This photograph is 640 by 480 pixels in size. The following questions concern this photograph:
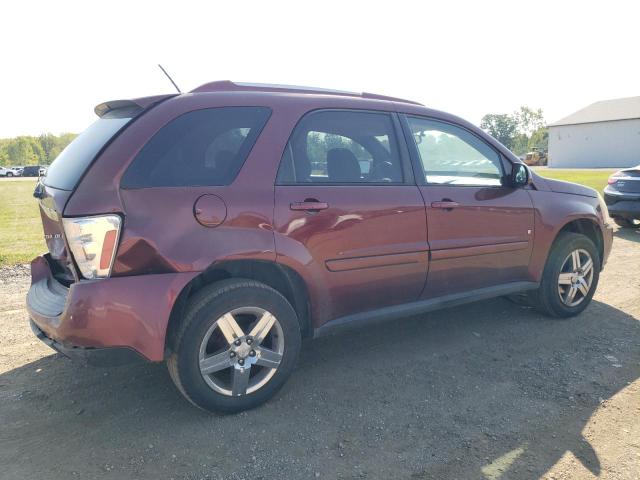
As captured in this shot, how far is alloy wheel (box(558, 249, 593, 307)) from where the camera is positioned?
4465 millimetres

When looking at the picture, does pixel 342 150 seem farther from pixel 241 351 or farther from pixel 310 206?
pixel 241 351

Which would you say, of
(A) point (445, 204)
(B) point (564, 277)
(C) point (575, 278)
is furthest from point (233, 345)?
(C) point (575, 278)

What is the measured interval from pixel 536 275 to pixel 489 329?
632mm

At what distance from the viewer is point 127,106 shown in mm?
3004

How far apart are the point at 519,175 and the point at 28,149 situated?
109851mm

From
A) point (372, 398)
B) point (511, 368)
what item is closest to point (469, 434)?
point (372, 398)

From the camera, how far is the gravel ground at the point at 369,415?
2475mm

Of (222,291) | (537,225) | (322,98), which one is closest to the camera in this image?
(222,291)

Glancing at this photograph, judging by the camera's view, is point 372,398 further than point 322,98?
No

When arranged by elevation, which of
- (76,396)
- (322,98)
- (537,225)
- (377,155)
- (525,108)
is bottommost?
(76,396)

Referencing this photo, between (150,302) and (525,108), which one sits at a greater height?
(525,108)

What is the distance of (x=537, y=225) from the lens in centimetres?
419

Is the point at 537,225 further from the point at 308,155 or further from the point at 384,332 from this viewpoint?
the point at 308,155

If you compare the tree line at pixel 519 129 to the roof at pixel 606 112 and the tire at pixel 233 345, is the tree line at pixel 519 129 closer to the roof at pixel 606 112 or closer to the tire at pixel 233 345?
the roof at pixel 606 112
